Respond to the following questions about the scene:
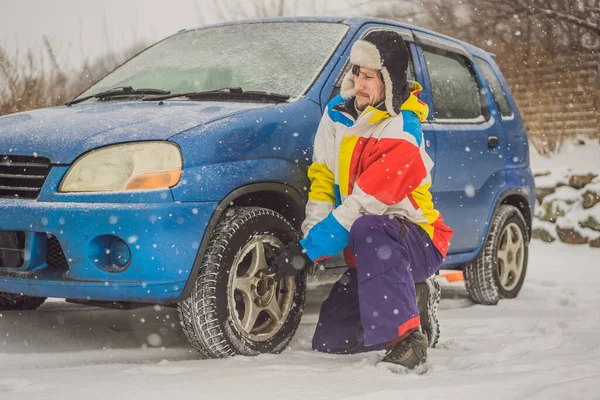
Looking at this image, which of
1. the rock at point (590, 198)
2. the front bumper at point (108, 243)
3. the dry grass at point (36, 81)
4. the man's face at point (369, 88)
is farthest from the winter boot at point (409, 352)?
the rock at point (590, 198)

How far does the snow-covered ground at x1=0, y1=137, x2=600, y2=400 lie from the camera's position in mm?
2887

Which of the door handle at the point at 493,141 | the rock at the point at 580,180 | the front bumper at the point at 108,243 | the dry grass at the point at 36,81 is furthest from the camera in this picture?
the rock at the point at 580,180

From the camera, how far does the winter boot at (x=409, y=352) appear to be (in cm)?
330

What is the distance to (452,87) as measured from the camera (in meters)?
5.25

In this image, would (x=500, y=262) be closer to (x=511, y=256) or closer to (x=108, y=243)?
(x=511, y=256)

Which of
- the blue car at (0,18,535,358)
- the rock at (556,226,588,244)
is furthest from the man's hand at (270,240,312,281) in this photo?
the rock at (556,226,588,244)

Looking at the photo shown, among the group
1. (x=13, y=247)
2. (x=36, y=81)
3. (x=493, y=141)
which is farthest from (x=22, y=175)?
(x=36, y=81)

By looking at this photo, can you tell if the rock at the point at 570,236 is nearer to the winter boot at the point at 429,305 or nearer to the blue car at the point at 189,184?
the blue car at the point at 189,184

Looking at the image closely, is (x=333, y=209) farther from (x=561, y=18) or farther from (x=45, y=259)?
(x=561, y=18)

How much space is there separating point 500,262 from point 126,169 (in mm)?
3409

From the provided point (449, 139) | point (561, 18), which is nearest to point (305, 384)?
point (449, 139)

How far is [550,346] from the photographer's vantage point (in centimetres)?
398

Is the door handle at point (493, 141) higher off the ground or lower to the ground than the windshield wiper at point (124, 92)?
lower

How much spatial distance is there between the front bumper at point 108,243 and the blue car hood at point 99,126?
0.81 feet
